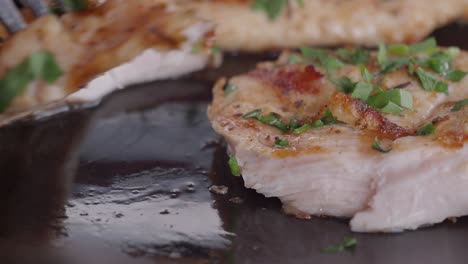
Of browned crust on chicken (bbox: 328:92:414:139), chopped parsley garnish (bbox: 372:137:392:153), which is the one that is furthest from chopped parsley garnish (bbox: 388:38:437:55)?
chopped parsley garnish (bbox: 372:137:392:153)

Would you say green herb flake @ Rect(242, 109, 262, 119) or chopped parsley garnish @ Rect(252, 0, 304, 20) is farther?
chopped parsley garnish @ Rect(252, 0, 304, 20)

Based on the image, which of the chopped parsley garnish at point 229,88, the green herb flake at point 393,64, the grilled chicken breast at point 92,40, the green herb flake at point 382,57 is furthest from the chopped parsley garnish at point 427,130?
the grilled chicken breast at point 92,40

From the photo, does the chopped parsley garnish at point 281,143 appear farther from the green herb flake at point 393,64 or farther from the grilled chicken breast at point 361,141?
the green herb flake at point 393,64

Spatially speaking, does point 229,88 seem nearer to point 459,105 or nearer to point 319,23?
point 459,105

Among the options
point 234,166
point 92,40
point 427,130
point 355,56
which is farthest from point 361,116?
point 92,40

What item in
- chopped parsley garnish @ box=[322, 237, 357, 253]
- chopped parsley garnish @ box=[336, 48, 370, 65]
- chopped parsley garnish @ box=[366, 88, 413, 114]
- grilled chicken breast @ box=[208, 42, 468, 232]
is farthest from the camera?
chopped parsley garnish @ box=[336, 48, 370, 65]

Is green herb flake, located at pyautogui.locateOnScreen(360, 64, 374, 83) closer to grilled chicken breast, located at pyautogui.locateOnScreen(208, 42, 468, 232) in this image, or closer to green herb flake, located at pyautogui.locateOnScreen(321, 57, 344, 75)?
grilled chicken breast, located at pyautogui.locateOnScreen(208, 42, 468, 232)

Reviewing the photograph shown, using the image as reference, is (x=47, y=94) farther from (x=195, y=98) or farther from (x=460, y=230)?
(x=460, y=230)
